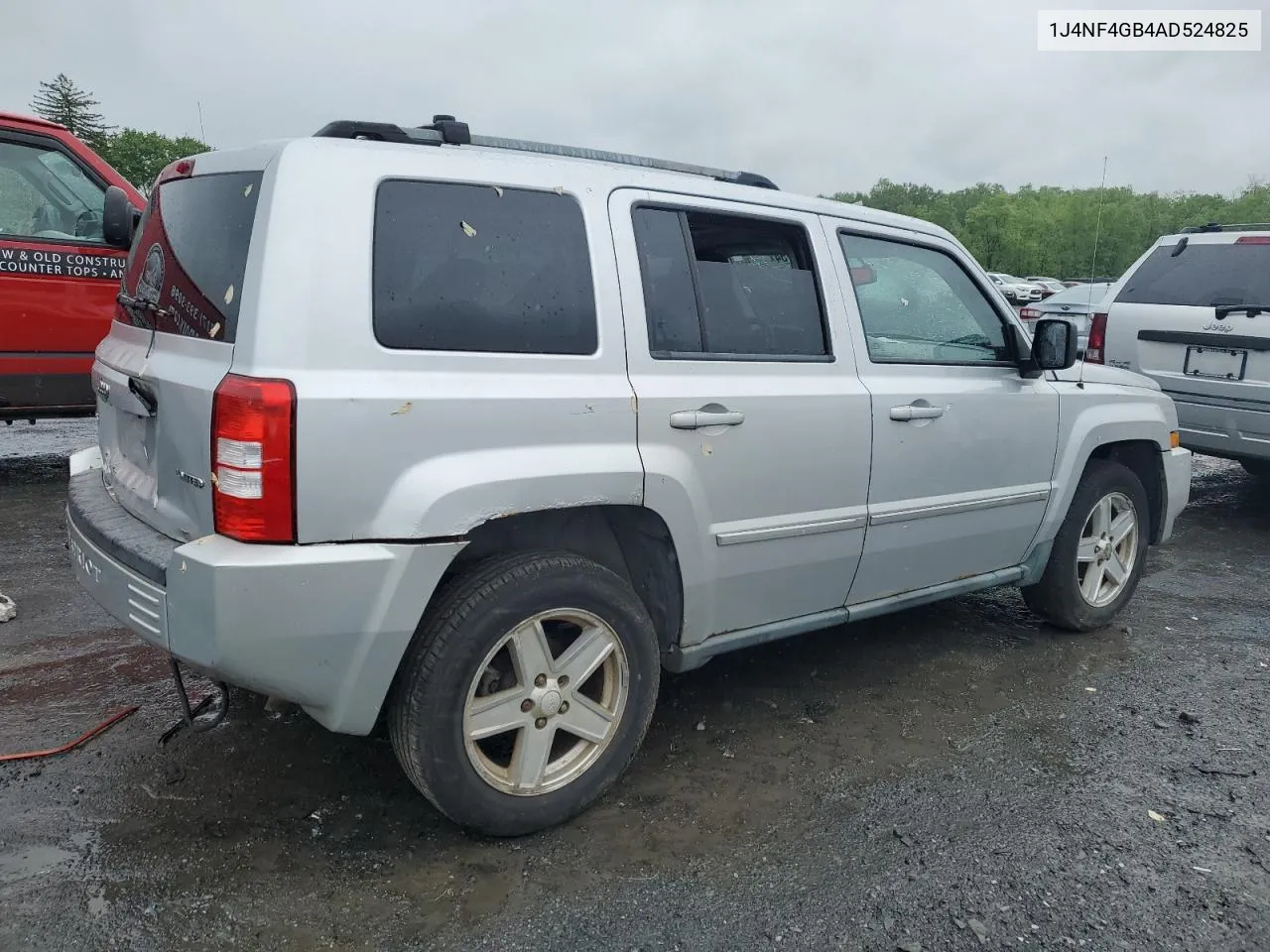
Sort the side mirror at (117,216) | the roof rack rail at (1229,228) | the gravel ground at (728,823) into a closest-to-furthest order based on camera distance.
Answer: the gravel ground at (728,823)
the side mirror at (117,216)
the roof rack rail at (1229,228)

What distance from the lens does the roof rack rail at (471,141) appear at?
2.62m

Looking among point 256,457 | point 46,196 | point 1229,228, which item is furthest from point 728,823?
point 1229,228

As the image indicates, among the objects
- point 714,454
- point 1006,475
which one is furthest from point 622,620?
point 1006,475

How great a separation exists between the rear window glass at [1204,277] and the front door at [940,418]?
10.9 ft

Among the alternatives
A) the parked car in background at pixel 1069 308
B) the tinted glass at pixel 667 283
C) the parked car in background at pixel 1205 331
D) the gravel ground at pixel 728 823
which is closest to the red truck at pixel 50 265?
the gravel ground at pixel 728 823

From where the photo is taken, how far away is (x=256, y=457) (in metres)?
2.23

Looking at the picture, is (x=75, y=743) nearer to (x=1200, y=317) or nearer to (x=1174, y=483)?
(x=1174, y=483)

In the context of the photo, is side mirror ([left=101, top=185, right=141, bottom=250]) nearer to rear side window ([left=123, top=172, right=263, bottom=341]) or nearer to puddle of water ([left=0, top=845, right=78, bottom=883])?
rear side window ([left=123, top=172, right=263, bottom=341])

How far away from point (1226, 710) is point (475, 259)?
10.8 feet

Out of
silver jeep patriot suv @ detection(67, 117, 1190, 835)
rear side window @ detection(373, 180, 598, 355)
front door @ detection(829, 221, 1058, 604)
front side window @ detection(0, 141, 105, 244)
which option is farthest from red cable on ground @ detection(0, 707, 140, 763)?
front side window @ detection(0, 141, 105, 244)

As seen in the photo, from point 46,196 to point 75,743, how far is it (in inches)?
173

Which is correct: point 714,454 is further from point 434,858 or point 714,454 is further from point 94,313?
point 94,313

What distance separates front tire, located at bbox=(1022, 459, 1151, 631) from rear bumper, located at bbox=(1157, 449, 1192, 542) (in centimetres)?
12

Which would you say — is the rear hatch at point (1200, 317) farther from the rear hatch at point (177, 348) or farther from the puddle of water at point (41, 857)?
the puddle of water at point (41, 857)
